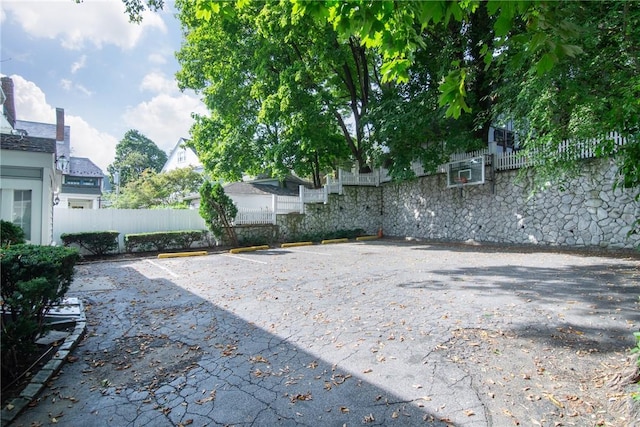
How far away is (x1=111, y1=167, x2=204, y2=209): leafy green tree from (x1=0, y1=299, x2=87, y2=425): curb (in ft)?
70.8

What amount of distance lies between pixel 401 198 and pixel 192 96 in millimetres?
13647

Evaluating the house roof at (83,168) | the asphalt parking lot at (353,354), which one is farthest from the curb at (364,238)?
the house roof at (83,168)

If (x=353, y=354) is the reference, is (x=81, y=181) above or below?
above

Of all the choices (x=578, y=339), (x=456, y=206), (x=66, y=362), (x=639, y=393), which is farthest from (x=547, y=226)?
(x=66, y=362)

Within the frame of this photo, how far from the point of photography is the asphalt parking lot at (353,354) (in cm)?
240

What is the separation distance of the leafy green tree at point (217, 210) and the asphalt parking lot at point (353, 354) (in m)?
7.13

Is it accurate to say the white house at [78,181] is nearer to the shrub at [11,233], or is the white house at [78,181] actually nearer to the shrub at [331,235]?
the shrub at [331,235]

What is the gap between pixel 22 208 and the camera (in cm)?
649

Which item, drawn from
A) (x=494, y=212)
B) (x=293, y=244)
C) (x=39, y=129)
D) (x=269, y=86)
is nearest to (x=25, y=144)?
(x=293, y=244)

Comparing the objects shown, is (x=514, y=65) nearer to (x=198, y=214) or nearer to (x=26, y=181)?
A: (x=26, y=181)

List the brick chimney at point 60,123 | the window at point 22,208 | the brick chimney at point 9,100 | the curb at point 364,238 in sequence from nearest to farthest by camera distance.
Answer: the window at point 22,208, the brick chimney at point 9,100, the curb at point 364,238, the brick chimney at point 60,123

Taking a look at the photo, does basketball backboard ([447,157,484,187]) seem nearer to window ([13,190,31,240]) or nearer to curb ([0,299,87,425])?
curb ([0,299,87,425])

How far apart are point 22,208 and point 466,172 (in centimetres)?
1342

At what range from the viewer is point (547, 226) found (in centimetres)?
1091
